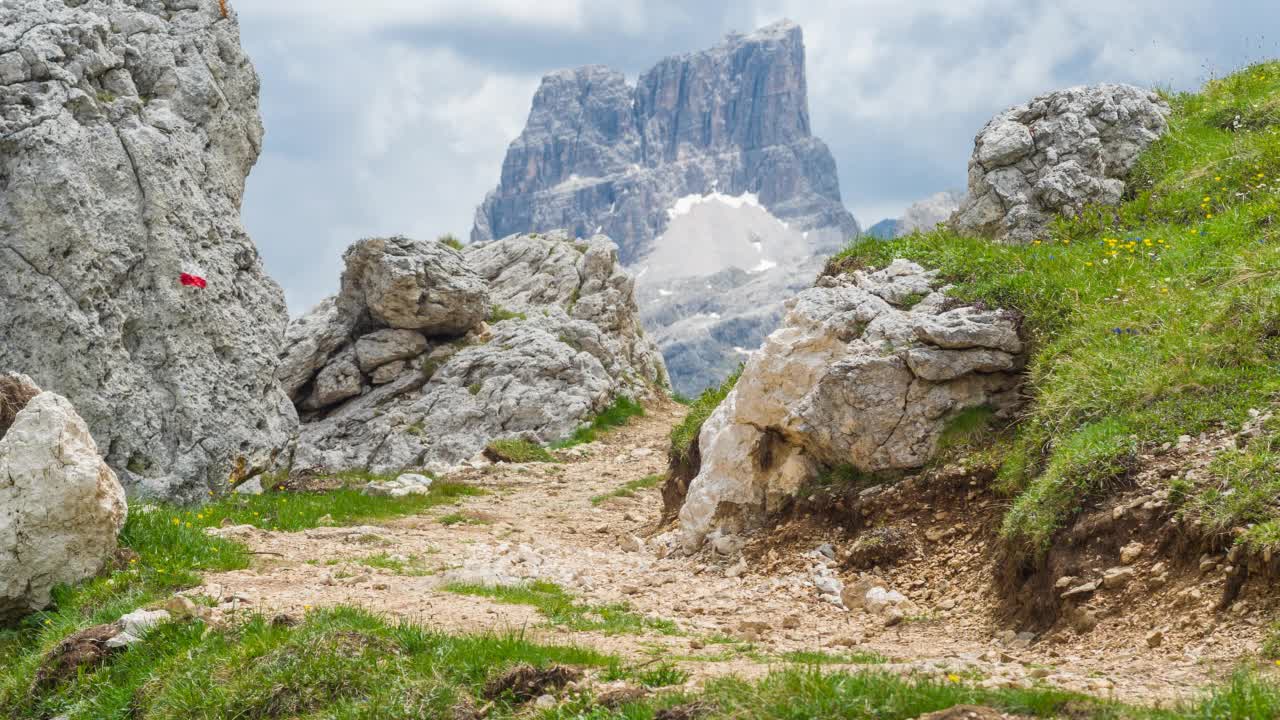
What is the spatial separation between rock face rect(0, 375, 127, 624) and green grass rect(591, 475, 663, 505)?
10708mm

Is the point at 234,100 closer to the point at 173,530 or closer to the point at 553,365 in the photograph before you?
the point at 173,530

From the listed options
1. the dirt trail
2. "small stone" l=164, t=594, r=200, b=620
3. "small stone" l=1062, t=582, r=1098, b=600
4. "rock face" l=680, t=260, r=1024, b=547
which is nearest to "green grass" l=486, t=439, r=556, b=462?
the dirt trail

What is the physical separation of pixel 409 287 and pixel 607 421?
7.28m

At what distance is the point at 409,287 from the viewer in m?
30.8

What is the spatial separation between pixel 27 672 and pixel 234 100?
1313 cm

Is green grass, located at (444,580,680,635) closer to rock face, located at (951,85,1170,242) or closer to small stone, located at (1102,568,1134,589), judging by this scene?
small stone, located at (1102,568,1134,589)

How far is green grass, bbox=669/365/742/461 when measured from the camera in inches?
693

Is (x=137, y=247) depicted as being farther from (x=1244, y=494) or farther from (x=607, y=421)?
(x=607, y=421)

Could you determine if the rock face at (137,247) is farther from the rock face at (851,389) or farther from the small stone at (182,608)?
the rock face at (851,389)

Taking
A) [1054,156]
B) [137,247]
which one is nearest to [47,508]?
[137,247]

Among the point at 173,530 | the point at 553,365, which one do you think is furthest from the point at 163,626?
the point at 553,365

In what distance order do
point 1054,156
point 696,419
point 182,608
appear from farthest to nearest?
point 1054,156
point 696,419
point 182,608

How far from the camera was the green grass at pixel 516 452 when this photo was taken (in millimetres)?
26281

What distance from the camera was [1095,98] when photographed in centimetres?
1936
